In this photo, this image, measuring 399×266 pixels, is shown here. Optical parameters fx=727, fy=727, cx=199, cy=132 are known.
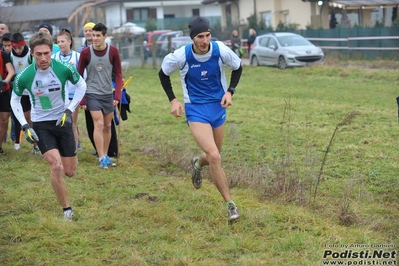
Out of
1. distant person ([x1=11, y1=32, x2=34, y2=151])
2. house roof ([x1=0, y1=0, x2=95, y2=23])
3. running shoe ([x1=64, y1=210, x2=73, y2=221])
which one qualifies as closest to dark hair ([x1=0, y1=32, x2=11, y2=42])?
distant person ([x1=11, y1=32, x2=34, y2=151])

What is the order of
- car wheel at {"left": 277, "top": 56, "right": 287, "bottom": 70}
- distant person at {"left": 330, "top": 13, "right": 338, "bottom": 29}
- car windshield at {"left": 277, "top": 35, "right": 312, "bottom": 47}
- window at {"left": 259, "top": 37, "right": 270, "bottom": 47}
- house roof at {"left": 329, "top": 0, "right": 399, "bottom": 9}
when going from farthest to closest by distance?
1. distant person at {"left": 330, "top": 13, "right": 338, "bottom": 29}
2. house roof at {"left": 329, "top": 0, "right": 399, "bottom": 9}
3. window at {"left": 259, "top": 37, "right": 270, "bottom": 47}
4. car windshield at {"left": 277, "top": 35, "right": 312, "bottom": 47}
5. car wheel at {"left": 277, "top": 56, "right": 287, "bottom": 70}

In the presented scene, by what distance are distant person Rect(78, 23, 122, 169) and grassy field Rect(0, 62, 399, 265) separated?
22.3 inches

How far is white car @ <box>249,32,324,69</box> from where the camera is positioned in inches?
1123

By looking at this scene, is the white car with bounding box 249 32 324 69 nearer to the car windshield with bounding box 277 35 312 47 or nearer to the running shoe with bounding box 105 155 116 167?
the car windshield with bounding box 277 35 312 47

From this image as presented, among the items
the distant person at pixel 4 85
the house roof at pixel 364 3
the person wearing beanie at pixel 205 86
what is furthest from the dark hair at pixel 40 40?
the house roof at pixel 364 3

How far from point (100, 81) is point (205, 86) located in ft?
10.7

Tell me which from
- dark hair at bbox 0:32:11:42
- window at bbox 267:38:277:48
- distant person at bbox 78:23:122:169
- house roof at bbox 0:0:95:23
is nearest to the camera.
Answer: distant person at bbox 78:23:122:169

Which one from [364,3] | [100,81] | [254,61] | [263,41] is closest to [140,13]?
[364,3]

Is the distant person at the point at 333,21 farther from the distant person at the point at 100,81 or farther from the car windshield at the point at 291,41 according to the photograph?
the distant person at the point at 100,81

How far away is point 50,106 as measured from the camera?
7945mm

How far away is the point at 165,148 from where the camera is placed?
1218 centimetres

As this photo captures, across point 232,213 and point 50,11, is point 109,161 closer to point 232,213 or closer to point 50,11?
point 232,213

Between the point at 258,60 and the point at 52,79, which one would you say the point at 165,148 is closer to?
the point at 52,79

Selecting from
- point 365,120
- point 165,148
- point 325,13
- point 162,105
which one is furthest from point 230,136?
point 325,13
